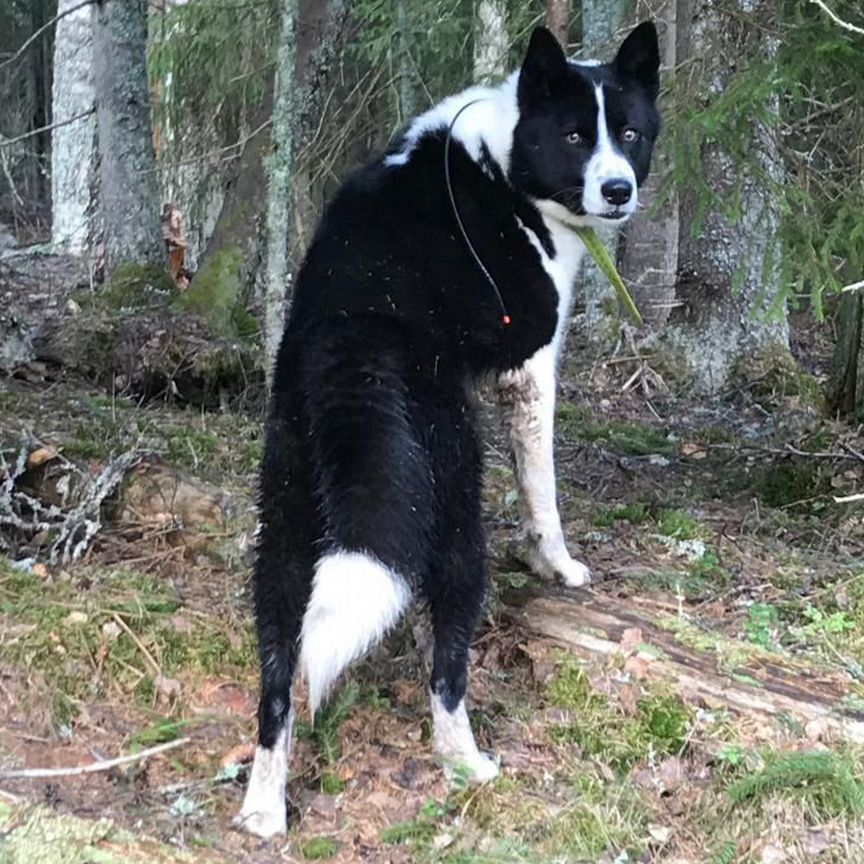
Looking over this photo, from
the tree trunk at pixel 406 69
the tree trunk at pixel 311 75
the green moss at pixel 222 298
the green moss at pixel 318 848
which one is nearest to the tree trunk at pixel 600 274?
the tree trunk at pixel 406 69

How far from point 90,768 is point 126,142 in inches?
228

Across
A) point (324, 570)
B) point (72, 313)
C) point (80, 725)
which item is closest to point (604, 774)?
point (324, 570)

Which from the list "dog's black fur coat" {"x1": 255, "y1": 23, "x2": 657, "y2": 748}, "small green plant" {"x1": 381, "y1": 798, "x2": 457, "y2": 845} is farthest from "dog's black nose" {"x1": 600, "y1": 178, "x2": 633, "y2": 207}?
"small green plant" {"x1": 381, "y1": 798, "x2": 457, "y2": 845}

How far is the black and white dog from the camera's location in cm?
306

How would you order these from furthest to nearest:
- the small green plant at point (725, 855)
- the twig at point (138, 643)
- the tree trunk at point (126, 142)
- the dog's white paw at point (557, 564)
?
the tree trunk at point (126, 142)
the dog's white paw at point (557, 564)
the twig at point (138, 643)
the small green plant at point (725, 855)

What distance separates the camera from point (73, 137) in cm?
1322

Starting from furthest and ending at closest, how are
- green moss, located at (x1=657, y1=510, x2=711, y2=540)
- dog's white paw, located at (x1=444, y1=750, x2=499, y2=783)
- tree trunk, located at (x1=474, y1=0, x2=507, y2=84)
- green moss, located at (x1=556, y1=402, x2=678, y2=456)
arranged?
tree trunk, located at (x1=474, y1=0, x2=507, y2=84) < green moss, located at (x1=556, y1=402, x2=678, y2=456) < green moss, located at (x1=657, y1=510, x2=711, y2=540) < dog's white paw, located at (x1=444, y1=750, x2=499, y2=783)

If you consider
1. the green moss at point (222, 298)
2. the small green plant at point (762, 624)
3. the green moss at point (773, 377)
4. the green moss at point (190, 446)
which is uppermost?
the green moss at point (222, 298)

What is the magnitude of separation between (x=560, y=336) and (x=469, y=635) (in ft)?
4.29

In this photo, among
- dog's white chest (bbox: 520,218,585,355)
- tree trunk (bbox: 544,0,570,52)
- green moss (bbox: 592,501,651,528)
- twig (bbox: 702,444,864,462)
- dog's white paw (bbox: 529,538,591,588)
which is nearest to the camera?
dog's white chest (bbox: 520,218,585,355)

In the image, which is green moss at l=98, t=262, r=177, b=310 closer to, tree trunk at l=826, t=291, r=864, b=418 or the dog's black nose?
the dog's black nose

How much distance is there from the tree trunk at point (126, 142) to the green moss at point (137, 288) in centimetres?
12

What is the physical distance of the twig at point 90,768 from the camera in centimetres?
291

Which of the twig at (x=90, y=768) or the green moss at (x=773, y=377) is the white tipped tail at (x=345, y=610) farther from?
the green moss at (x=773, y=377)
